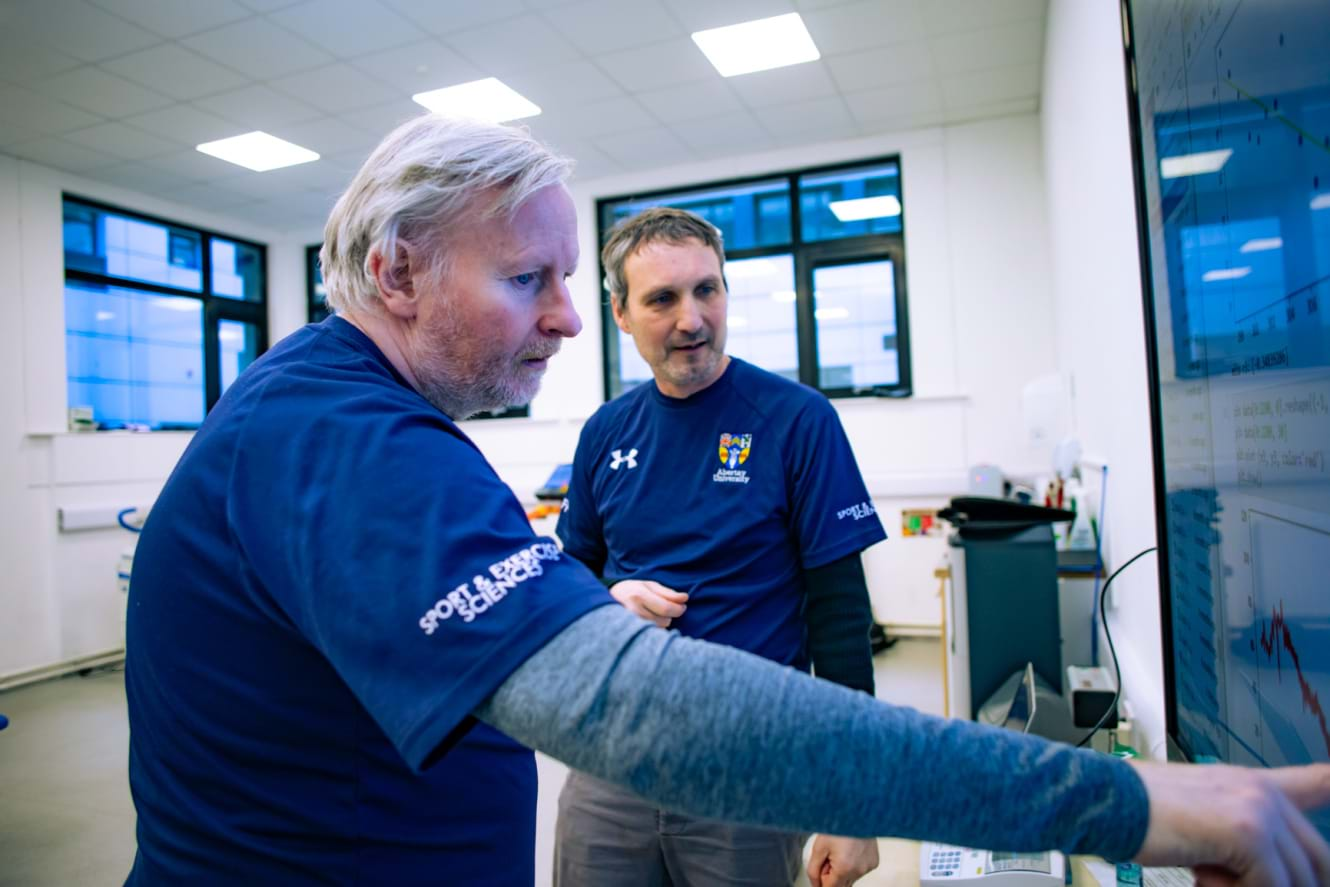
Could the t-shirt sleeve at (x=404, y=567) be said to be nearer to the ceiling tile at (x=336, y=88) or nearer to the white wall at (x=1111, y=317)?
the white wall at (x=1111, y=317)

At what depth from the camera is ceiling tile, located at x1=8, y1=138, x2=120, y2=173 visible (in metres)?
4.73

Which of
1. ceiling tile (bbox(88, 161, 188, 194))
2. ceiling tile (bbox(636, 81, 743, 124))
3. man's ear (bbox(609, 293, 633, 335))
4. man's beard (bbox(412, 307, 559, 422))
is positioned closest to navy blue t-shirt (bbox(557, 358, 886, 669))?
man's ear (bbox(609, 293, 633, 335))

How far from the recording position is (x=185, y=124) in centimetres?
452

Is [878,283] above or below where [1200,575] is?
above

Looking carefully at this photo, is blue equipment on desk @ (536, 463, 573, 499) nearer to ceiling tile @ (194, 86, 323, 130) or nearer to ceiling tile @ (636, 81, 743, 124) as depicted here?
ceiling tile @ (636, 81, 743, 124)

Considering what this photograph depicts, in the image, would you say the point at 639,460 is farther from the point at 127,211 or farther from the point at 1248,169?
the point at 127,211

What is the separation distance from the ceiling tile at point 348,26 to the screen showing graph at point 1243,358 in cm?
342

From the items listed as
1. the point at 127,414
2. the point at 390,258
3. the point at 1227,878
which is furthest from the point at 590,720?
the point at 127,414

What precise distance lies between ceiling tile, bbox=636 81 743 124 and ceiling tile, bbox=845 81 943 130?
0.68 metres

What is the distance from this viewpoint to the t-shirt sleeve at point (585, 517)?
155cm

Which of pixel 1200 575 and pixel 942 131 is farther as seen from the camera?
pixel 942 131

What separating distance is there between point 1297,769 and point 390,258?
747mm

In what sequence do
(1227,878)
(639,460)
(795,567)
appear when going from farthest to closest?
(639,460) < (795,567) < (1227,878)

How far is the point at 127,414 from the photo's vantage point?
5633 millimetres
